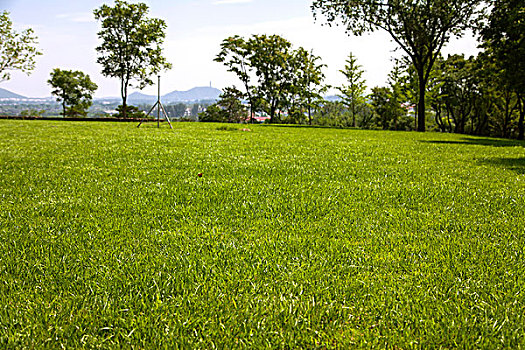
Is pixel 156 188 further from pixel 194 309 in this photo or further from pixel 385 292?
pixel 385 292

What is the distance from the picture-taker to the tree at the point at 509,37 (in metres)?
22.7

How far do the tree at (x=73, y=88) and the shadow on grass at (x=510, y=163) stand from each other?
69337 mm

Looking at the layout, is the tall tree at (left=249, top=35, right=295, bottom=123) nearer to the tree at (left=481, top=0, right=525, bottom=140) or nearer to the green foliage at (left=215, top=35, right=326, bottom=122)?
the green foliage at (left=215, top=35, right=326, bottom=122)

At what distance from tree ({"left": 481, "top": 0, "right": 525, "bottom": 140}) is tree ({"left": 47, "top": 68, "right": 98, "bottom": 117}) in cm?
6476

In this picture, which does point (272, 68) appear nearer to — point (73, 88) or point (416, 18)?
point (416, 18)

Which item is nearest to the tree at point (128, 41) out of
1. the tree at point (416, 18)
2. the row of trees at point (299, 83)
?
the row of trees at point (299, 83)

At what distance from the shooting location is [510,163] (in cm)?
997

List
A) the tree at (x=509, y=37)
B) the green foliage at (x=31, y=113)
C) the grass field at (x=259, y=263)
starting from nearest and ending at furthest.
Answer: the grass field at (x=259, y=263) < the tree at (x=509, y=37) < the green foliage at (x=31, y=113)

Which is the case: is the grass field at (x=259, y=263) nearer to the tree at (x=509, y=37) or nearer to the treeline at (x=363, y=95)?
the tree at (x=509, y=37)

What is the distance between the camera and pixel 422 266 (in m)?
3.26

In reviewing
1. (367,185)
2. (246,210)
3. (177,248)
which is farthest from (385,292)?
(367,185)

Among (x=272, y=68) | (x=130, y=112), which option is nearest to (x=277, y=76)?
(x=272, y=68)

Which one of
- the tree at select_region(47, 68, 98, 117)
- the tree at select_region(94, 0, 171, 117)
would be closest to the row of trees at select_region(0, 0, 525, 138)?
the tree at select_region(94, 0, 171, 117)

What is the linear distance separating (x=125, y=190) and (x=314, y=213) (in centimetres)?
325
